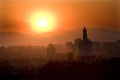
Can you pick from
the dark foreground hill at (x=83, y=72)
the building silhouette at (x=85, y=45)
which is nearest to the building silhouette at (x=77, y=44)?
the building silhouette at (x=85, y=45)

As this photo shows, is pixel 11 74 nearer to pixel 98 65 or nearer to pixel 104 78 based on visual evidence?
pixel 98 65

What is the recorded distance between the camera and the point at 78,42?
86688 millimetres

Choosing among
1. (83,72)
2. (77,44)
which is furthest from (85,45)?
(83,72)

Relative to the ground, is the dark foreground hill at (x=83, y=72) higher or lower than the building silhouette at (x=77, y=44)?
lower

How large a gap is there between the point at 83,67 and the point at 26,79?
10.2 metres

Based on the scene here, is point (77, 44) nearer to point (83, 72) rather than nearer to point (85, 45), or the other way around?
point (85, 45)

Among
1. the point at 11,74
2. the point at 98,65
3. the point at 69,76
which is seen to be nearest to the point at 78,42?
the point at 11,74

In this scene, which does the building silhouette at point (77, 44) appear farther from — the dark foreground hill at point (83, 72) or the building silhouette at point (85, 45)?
the dark foreground hill at point (83, 72)

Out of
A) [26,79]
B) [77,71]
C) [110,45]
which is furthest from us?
[110,45]

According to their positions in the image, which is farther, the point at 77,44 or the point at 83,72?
the point at 77,44

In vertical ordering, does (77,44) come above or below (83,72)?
above

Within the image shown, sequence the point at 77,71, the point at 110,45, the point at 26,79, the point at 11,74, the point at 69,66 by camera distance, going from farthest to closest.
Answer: the point at 110,45 < the point at 11,74 < the point at 26,79 < the point at 69,66 < the point at 77,71

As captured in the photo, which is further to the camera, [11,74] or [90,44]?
[90,44]

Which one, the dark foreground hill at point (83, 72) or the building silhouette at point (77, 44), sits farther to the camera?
the building silhouette at point (77, 44)
